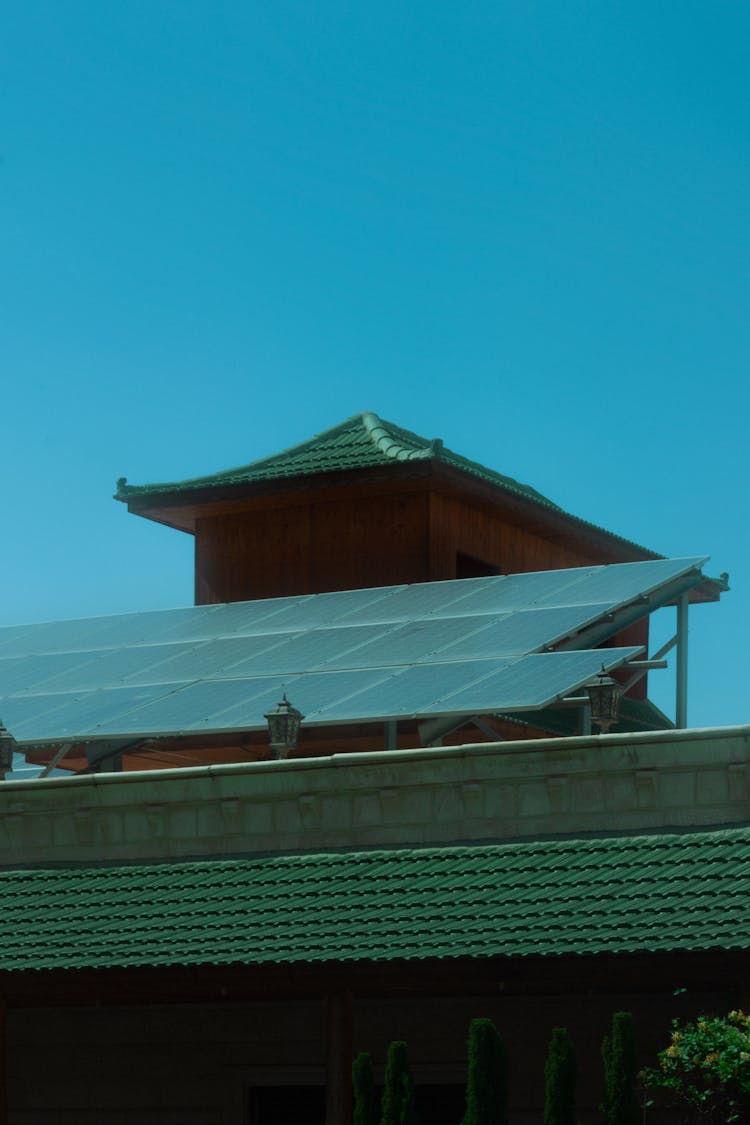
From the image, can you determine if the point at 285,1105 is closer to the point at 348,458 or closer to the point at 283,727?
the point at 283,727

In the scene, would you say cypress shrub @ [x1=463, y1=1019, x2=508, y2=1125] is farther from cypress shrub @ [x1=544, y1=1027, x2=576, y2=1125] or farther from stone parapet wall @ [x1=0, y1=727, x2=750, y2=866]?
stone parapet wall @ [x1=0, y1=727, x2=750, y2=866]

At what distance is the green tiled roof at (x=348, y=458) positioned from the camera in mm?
30703

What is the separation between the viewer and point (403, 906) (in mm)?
18875

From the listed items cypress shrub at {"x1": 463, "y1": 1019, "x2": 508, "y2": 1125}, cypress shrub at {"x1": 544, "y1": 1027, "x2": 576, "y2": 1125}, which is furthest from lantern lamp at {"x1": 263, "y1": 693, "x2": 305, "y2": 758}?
cypress shrub at {"x1": 544, "y1": 1027, "x2": 576, "y2": 1125}

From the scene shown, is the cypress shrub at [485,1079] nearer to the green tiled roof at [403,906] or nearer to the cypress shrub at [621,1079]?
the cypress shrub at [621,1079]

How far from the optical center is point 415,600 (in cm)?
2728

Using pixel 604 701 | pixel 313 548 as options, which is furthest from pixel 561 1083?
pixel 313 548

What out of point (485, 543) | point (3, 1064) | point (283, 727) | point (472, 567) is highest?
point (485, 543)

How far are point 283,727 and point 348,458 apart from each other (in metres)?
10.8

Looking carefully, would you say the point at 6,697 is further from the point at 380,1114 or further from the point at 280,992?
the point at 380,1114

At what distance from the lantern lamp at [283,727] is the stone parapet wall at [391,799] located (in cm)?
46

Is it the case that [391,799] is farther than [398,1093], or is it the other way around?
[391,799]

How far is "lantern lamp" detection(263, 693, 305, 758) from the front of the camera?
21.2 metres

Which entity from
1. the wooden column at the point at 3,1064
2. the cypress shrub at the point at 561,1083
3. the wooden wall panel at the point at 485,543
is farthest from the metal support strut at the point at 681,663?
the cypress shrub at the point at 561,1083
